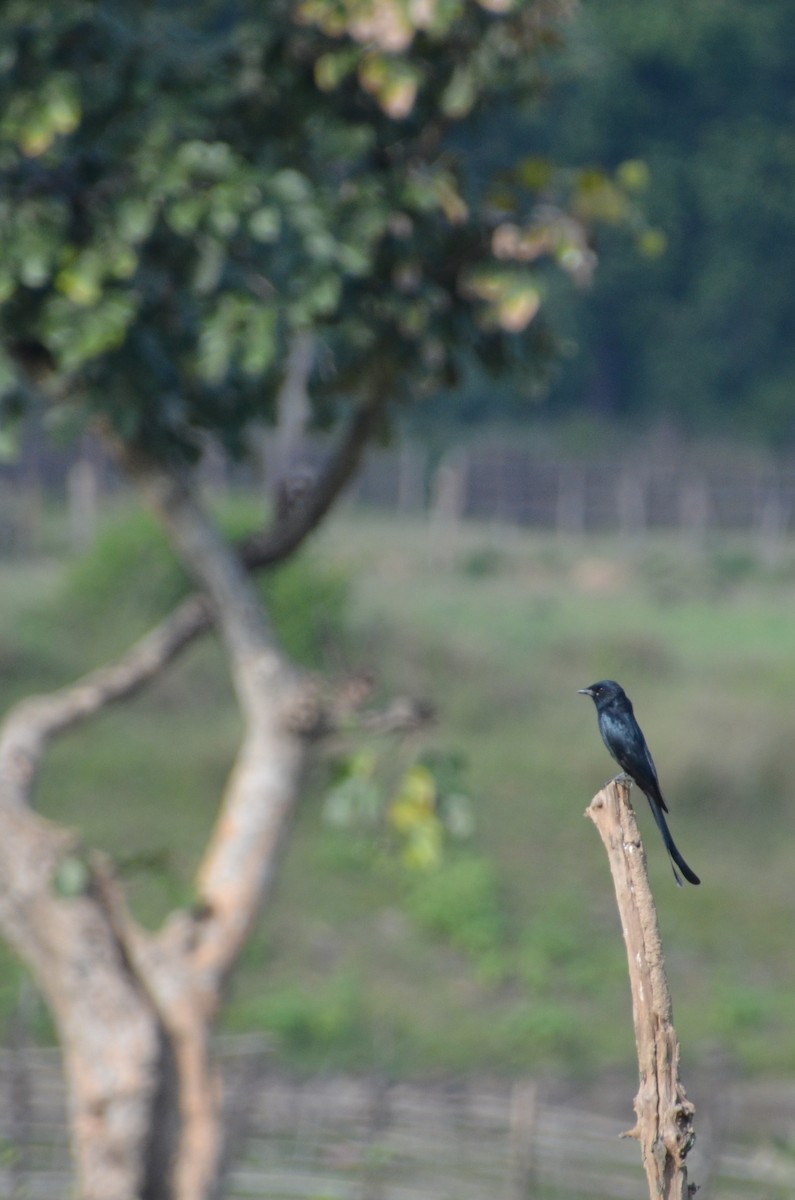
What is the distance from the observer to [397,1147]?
12594 mm

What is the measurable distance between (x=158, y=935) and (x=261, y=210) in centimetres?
299

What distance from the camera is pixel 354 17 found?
7.88 metres

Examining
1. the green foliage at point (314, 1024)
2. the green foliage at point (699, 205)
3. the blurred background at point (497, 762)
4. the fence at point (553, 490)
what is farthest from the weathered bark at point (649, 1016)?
the green foliage at point (699, 205)

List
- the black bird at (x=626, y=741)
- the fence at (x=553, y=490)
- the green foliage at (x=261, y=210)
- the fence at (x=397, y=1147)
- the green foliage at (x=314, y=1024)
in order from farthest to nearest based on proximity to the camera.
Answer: the fence at (x=553, y=490)
the green foliage at (x=314, y=1024)
the fence at (x=397, y=1147)
the green foliage at (x=261, y=210)
the black bird at (x=626, y=741)

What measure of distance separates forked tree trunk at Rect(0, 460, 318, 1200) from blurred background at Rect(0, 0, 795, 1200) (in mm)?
251

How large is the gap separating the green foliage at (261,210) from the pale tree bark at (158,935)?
737 mm

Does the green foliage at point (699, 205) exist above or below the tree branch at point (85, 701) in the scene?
above

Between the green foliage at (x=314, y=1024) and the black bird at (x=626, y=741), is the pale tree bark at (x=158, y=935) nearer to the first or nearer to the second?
the black bird at (x=626, y=741)

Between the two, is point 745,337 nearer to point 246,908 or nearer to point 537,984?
point 537,984

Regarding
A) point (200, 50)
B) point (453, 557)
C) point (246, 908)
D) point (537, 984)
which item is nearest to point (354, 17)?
point (200, 50)

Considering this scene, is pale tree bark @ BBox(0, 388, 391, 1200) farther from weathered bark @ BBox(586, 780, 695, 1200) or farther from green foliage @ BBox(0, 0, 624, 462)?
weathered bark @ BBox(586, 780, 695, 1200)

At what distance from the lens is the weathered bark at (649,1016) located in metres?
4.14

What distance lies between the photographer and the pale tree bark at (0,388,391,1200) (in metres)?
7.64

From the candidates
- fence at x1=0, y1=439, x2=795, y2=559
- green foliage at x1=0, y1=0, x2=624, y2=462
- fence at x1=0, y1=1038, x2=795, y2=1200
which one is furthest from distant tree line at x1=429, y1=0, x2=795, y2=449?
green foliage at x1=0, y1=0, x2=624, y2=462
